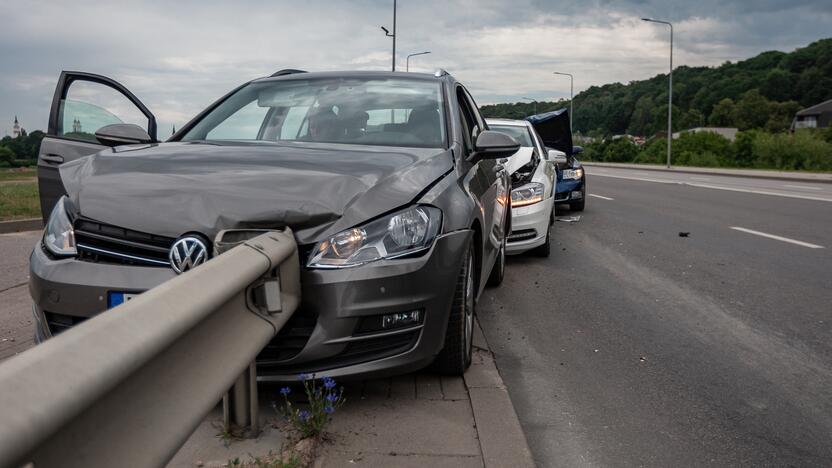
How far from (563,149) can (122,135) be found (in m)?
9.88

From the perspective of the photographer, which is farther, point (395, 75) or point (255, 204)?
point (395, 75)

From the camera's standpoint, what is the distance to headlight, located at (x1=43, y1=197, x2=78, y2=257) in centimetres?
304

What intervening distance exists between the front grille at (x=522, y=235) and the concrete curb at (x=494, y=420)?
3626 millimetres

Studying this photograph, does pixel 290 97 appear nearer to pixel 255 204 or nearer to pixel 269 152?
pixel 269 152

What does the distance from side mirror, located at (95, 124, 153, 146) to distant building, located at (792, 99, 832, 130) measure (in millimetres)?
112491

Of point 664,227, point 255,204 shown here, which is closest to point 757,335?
point 255,204

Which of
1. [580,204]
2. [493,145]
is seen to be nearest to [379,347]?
[493,145]

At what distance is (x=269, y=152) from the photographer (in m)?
3.59

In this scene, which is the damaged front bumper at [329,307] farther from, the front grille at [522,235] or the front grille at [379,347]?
the front grille at [522,235]

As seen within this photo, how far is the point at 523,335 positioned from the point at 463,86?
1.85 meters

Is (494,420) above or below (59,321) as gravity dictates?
below

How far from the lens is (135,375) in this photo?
1.43 m

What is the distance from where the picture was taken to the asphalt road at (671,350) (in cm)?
320

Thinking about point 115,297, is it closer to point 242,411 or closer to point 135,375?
point 242,411
